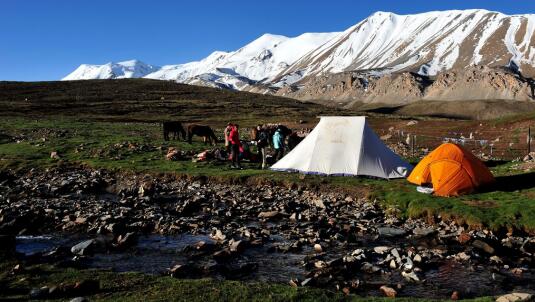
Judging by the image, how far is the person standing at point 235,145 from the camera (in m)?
28.7

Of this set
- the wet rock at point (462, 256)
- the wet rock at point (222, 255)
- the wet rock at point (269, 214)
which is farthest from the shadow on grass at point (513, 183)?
the wet rock at point (222, 255)

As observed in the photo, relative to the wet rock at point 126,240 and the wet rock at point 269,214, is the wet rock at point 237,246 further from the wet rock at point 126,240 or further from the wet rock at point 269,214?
the wet rock at point 269,214

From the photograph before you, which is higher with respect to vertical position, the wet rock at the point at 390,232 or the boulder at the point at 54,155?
the boulder at the point at 54,155

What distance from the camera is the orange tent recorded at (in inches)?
874

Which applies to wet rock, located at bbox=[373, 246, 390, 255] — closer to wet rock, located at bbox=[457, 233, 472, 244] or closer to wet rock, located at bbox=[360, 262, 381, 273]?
wet rock, located at bbox=[360, 262, 381, 273]

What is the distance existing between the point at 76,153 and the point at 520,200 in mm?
28107

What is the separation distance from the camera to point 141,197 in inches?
930

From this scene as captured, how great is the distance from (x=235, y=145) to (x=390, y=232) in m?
13.4

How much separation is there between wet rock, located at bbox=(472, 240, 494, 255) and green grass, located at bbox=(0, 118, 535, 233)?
7.85 feet

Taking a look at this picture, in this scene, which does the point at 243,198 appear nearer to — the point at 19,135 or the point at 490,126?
the point at 19,135

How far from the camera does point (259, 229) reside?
18.6m

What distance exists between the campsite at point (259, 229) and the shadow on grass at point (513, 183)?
0.11 meters

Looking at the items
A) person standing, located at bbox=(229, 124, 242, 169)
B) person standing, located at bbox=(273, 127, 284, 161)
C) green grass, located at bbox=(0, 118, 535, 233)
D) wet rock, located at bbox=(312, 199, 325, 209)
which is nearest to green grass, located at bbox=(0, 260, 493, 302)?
green grass, located at bbox=(0, 118, 535, 233)

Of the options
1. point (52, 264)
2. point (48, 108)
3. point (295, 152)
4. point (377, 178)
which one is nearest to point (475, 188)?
point (377, 178)
